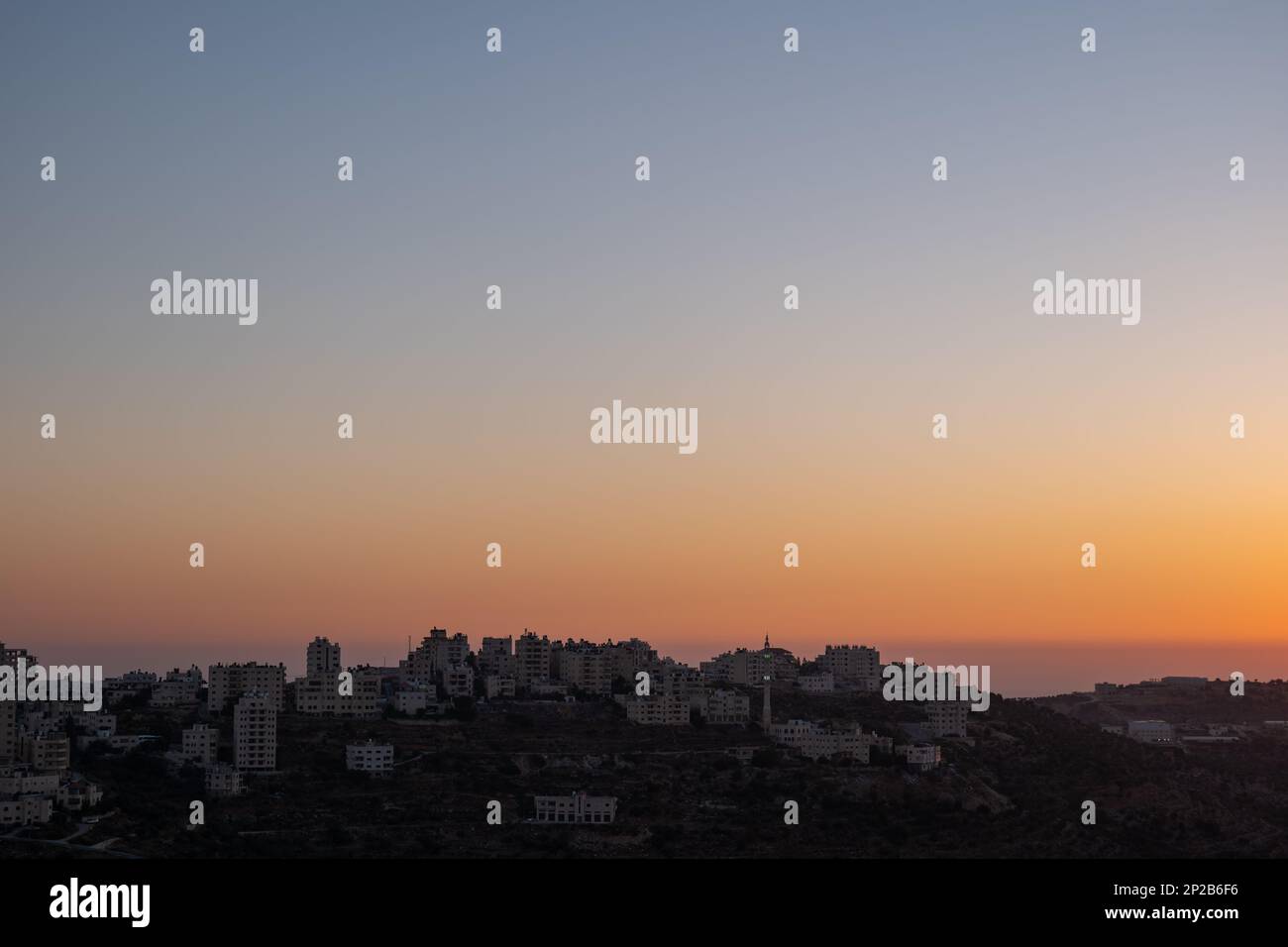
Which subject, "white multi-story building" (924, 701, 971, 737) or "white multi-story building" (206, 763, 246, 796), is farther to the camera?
"white multi-story building" (924, 701, 971, 737)

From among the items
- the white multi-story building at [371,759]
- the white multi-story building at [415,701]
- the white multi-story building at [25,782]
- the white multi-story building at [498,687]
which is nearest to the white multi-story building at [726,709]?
the white multi-story building at [498,687]

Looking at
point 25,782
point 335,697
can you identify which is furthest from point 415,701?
point 25,782

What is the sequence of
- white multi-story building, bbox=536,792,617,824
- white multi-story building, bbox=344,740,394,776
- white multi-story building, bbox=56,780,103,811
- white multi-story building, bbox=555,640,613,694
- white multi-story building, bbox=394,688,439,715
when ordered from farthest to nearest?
white multi-story building, bbox=555,640,613,694
white multi-story building, bbox=394,688,439,715
white multi-story building, bbox=344,740,394,776
white multi-story building, bbox=536,792,617,824
white multi-story building, bbox=56,780,103,811

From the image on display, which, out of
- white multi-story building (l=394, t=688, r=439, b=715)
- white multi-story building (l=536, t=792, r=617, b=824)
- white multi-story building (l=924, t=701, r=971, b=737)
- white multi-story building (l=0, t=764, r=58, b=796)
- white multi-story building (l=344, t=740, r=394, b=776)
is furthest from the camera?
white multi-story building (l=924, t=701, r=971, b=737)

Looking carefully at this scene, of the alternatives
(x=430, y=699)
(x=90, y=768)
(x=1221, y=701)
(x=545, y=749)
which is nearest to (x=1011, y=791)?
(x=545, y=749)

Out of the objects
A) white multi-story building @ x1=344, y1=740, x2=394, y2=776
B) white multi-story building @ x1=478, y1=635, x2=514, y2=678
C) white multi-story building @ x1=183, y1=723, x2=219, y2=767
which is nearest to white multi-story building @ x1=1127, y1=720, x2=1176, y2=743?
white multi-story building @ x1=478, y1=635, x2=514, y2=678

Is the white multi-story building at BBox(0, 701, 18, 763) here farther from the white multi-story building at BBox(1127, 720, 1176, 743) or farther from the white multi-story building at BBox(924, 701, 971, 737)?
the white multi-story building at BBox(1127, 720, 1176, 743)
